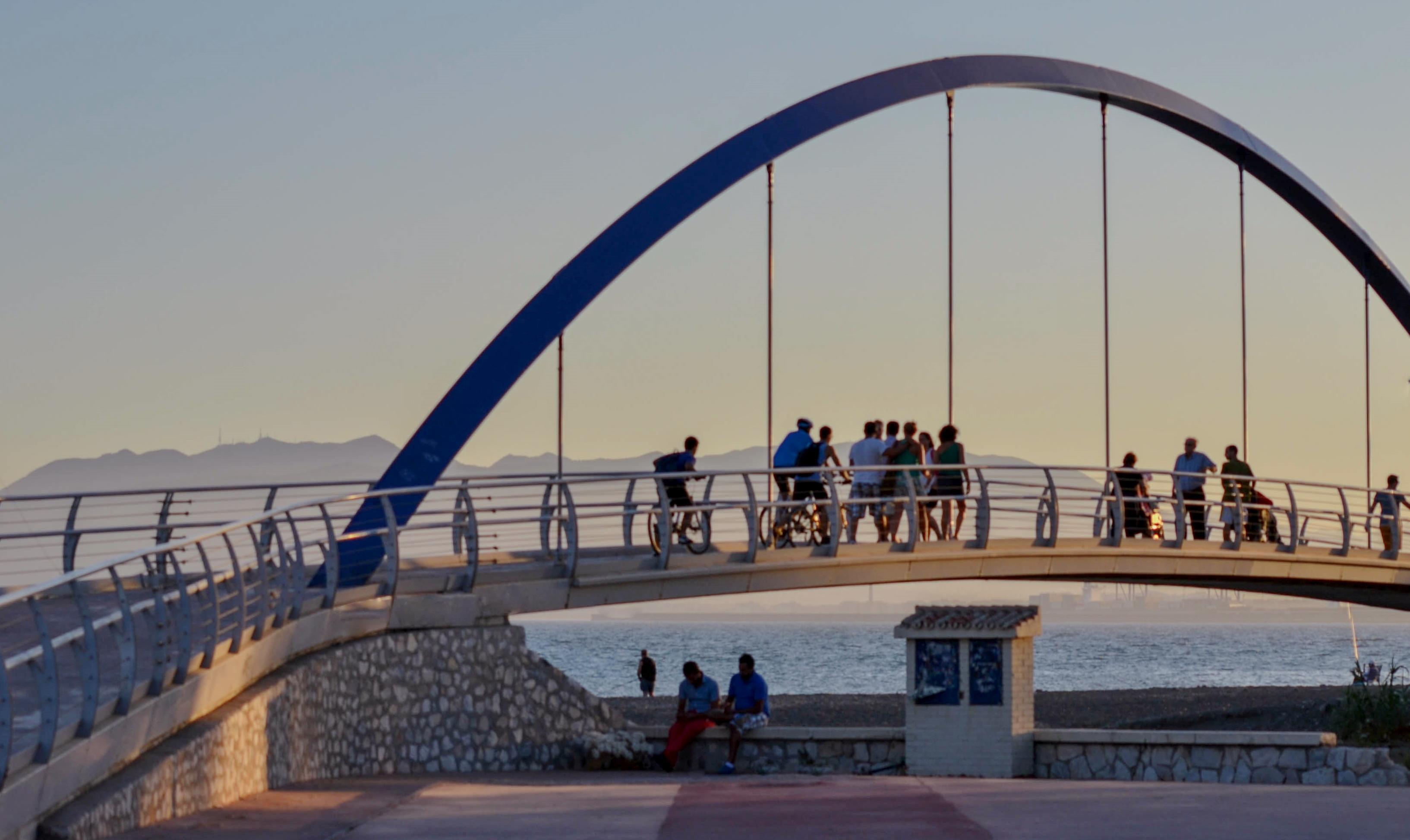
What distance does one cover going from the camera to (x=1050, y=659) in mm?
112562

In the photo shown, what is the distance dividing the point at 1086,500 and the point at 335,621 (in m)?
10.9

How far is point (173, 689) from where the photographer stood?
32.0ft

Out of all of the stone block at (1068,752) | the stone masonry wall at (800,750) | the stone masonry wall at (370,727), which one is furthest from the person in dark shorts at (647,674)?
the stone block at (1068,752)

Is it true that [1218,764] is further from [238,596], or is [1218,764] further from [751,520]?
[238,596]

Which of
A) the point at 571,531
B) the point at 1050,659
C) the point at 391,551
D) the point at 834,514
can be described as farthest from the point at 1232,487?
the point at 1050,659

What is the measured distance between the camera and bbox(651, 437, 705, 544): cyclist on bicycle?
18.0 meters

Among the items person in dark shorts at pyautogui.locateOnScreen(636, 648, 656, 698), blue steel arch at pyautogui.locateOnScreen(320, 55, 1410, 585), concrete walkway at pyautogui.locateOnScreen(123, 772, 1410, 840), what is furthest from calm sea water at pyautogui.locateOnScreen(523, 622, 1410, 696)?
concrete walkway at pyautogui.locateOnScreen(123, 772, 1410, 840)

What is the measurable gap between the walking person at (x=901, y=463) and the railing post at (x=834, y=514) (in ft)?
3.13

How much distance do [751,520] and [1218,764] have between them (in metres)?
4.90

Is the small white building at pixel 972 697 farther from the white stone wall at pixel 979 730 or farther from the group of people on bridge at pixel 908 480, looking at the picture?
the group of people on bridge at pixel 908 480

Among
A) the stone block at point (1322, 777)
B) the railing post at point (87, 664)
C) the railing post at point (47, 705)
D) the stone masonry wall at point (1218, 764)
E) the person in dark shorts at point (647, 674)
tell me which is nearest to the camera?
the railing post at point (47, 705)

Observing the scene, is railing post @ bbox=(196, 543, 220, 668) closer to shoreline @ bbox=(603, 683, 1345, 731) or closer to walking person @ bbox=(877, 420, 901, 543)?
walking person @ bbox=(877, 420, 901, 543)

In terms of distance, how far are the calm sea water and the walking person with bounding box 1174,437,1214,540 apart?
132ft

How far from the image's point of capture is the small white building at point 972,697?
14961 mm
